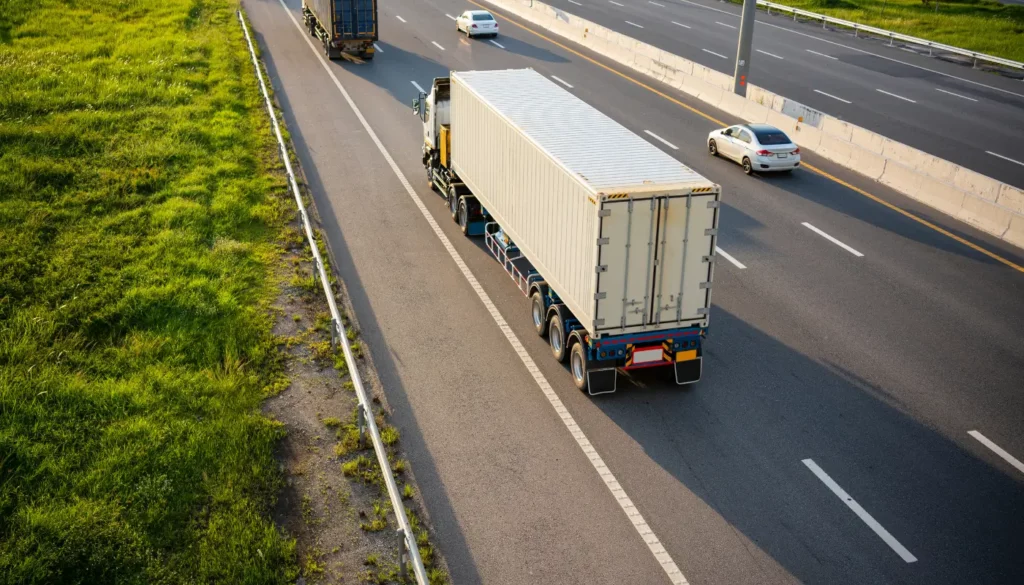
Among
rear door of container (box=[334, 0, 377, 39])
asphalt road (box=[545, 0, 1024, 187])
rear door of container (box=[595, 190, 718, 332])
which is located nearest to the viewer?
rear door of container (box=[595, 190, 718, 332])

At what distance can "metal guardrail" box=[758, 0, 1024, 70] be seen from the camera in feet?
128

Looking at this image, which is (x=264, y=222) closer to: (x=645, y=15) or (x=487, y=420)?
(x=487, y=420)

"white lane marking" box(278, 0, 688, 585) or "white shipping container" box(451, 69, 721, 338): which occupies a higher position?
"white shipping container" box(451, 69, 721, 338)

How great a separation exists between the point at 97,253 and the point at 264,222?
12.1ft

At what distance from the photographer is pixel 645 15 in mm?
50688

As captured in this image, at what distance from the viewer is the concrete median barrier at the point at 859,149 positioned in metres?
20.6

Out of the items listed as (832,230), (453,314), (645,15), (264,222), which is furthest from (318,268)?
(645,15)

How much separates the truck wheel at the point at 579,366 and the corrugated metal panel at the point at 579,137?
262 centimetres

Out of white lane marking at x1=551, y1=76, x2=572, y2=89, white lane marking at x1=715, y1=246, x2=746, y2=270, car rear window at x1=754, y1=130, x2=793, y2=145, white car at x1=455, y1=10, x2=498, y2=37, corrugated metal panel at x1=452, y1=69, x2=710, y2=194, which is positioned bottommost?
white lane marking at x1=715, y1=246, x2=746, y2=270

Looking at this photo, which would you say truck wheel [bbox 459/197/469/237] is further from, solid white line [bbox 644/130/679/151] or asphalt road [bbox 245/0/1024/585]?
solid white line [bbox 644/130/679/151]

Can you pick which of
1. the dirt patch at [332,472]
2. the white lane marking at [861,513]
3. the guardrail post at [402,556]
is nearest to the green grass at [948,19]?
the white lane marking at [861,513]

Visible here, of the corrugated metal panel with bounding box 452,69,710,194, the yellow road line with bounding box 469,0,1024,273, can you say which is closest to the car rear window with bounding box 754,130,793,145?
the yellow road line with bounding box 469,0,1024,273

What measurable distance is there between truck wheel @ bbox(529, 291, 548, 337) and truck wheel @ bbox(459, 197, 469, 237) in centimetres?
429

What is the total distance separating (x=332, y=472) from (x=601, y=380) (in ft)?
14.1
